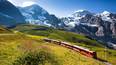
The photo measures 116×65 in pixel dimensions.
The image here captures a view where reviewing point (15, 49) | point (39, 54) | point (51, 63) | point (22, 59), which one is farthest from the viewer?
point (15, 49)

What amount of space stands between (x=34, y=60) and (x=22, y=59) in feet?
6.34

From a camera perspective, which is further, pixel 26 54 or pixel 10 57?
pixel 10 57

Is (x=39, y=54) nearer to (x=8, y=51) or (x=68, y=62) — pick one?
(x=68, y=62)

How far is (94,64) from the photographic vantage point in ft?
196

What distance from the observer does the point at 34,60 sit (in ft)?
118

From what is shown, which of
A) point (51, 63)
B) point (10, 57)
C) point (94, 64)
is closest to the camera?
point (51, 63)

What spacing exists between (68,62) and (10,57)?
13883 mm

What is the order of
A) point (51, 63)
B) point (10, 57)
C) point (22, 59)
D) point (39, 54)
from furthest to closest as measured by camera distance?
1. point (10, 57)
2. point (51, 63)
3. point (39, 54)
4. point (22, 59)

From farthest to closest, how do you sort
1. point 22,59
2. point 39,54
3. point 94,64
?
1. point 94,64
2. point 39,54
3. point 22,59

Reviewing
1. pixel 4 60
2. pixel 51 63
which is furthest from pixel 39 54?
pixel 4 60

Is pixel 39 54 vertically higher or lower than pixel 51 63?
higher

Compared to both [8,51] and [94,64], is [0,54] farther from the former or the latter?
[94,64]

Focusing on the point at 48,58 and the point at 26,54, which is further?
the point at 48,58

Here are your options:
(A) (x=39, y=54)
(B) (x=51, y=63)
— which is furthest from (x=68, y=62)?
(A) (x=39, y=54)
